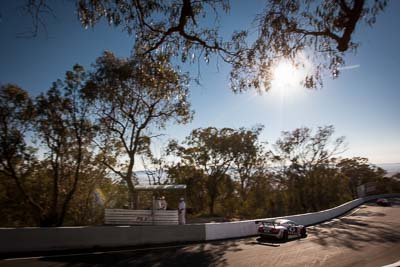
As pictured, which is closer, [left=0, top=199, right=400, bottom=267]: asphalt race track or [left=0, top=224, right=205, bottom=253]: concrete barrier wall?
[left=0, top=199, right=400, bottom=267]: asphalt race track

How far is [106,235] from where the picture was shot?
1227cm

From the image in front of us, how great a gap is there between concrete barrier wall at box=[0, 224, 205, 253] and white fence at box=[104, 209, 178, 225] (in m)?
2.59

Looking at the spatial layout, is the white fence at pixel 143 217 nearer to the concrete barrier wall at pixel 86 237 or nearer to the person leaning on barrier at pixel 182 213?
the person leaning on barrier at pixel 182 213

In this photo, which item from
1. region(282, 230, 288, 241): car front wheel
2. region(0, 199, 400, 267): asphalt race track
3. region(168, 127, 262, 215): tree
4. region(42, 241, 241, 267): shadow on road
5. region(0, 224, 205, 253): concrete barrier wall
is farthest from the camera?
region(168, 127, 262, 215): tree

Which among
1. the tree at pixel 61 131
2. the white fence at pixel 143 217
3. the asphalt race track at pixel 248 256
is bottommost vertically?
the asphalt race track at pixel 248 256

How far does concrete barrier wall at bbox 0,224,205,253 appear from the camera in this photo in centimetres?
1053

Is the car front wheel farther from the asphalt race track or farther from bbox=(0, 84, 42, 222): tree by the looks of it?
bbox=(0, 84, 42, 222): tree

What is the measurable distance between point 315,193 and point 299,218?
25789 mm

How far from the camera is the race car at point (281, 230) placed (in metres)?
14.7

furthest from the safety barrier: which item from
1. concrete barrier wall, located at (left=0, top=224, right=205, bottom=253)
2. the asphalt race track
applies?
the asphalt race track

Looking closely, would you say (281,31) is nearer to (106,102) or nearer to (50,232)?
(50,232)

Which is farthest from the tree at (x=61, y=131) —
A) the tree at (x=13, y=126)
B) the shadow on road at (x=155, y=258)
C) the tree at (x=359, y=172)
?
the tree at (x=359, y=172)

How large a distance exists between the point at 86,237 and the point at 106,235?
2.76 ft

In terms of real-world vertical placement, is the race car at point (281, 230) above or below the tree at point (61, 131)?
below
